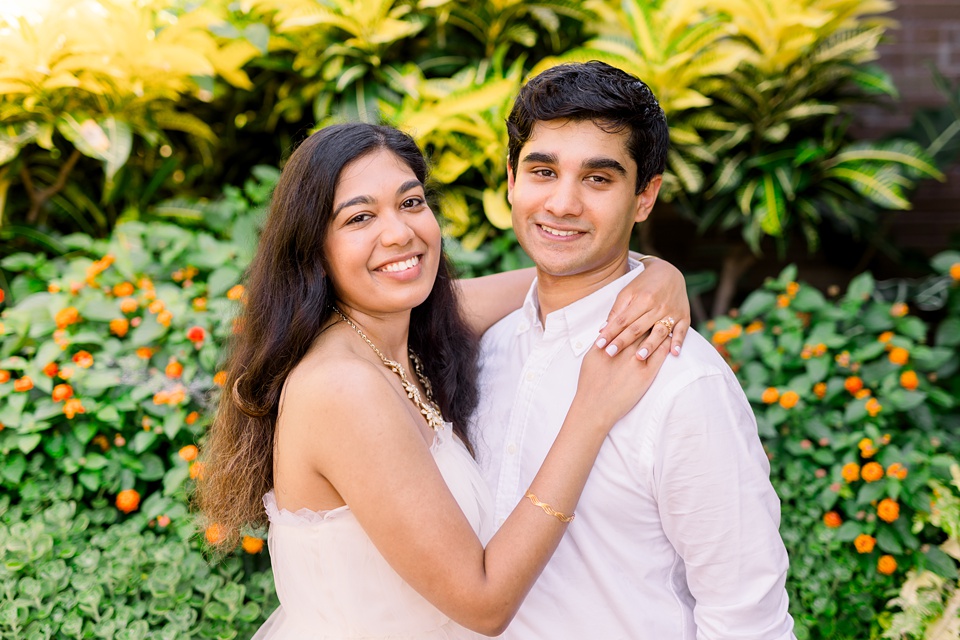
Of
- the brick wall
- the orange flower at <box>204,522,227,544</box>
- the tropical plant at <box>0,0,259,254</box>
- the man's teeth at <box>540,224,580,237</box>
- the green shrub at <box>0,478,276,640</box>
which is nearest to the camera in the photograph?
the man's teeth at <box>540,224,580,237</box>

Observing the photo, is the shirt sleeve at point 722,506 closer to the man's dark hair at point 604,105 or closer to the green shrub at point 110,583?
the man's dark hair at point 604,105

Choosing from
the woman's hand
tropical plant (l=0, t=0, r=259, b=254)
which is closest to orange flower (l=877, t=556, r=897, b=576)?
the woman's hand

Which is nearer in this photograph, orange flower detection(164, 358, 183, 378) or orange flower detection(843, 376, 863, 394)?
orange flower detection(164, 358, 183, 378)

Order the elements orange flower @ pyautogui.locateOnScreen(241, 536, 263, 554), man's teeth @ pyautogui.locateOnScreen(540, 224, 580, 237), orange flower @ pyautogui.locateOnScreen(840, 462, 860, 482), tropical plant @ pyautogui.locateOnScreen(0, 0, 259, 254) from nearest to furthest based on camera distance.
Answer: man's teeth @ pyautogui.locateOnScreen(540, 224, 580, 237) < orange flower @ pyautogui.locateOnScreen(241, 536, 263, 554) < orange flower @ pyautogui.locateOnScreen(840, 462, 860, 482) < tropical plant @ pyautogui.locateOnScreen(0, 0, 259, 254)

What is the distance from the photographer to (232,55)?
3568 mm

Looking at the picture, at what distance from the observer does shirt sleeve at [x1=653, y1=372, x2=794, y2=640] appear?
170 cm

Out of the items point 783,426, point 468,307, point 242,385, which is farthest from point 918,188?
point 242,385

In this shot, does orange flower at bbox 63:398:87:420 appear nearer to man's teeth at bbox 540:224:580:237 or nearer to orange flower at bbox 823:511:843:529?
man's teeth at bbox 540:224:580:237

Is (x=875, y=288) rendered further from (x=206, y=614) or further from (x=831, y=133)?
(x=206, y=614)

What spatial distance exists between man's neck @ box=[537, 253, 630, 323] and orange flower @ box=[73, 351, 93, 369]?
159 centimetres

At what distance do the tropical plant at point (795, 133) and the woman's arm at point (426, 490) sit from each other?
2.13 meters

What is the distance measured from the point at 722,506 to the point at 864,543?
3.90ft

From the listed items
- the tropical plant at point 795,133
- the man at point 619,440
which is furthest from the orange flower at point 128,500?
the tropical plant at point 795,133

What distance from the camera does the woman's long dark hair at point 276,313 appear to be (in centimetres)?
188
